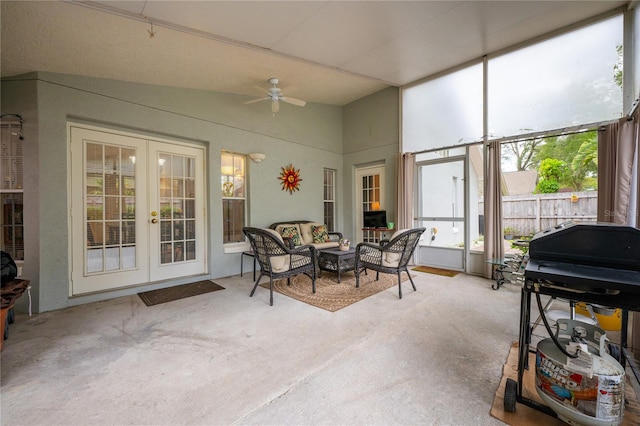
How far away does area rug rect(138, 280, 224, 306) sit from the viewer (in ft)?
11.0

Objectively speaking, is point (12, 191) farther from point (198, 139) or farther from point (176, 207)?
point (198, 139)

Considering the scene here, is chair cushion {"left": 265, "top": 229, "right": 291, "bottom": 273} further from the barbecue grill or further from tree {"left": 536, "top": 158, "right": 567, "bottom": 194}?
tree {"left": 536, "top": 158, "right": 567, "bottom": 194}

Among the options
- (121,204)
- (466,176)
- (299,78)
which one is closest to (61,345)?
(121,204)

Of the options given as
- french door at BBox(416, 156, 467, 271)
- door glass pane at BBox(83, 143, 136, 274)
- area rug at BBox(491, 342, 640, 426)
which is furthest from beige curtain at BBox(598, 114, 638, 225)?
door glass pane at BBox(83, 143, 136, 274)

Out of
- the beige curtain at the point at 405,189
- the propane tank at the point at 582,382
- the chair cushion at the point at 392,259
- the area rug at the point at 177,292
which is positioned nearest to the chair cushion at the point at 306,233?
the beige curtain at the point at 405,189

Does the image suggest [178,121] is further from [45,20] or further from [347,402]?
Result: [347,402]

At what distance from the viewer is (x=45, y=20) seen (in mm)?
2279

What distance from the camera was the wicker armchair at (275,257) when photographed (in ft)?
10.7

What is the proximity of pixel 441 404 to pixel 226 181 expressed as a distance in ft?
13.9

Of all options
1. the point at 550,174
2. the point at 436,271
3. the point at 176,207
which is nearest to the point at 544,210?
the point at 550,174

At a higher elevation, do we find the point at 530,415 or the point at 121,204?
the point at 121,204

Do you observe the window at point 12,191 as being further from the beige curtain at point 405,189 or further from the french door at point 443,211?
the french door at point 443,211

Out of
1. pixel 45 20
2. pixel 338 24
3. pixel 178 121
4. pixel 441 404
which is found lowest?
pixel 441 404

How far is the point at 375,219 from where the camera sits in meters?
5.55
